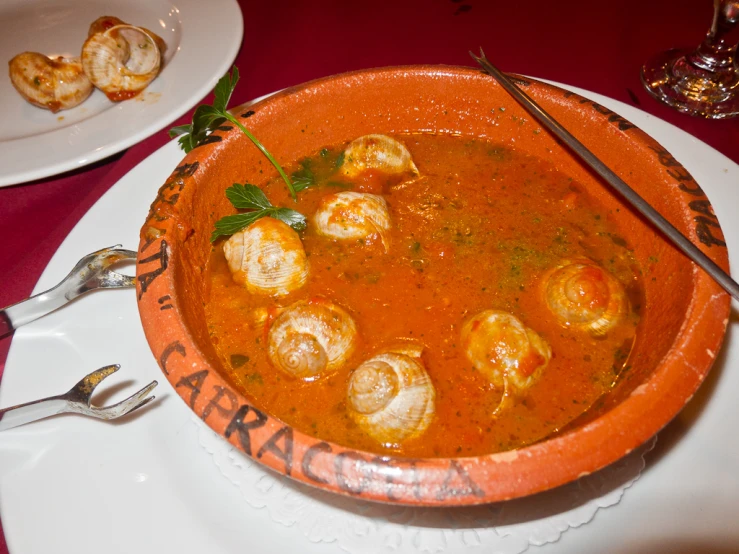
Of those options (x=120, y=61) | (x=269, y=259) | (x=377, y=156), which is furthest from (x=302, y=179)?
(x=120, y=61)

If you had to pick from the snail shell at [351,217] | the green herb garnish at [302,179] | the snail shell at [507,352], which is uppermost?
the green herb garnish at [302,179]

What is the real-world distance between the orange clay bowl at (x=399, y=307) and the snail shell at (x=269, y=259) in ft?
0.38

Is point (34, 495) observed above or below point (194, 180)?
below

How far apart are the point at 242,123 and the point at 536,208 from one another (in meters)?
0.73

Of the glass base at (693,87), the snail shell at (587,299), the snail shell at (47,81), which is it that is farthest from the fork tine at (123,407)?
the glass base at (693,87)

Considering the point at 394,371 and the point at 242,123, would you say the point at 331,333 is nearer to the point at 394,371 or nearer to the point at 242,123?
the point at 394,371

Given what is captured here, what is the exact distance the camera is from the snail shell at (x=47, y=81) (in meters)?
2.03

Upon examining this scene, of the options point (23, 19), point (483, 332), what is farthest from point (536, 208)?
point (23, 19)

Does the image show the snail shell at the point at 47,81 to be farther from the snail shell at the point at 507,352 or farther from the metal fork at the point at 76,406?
the snail shell at the point at 507,352

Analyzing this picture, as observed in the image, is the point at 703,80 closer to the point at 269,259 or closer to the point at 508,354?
the point at 508,354

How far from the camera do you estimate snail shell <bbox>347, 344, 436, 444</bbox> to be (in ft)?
3.22

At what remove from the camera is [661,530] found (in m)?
0.97

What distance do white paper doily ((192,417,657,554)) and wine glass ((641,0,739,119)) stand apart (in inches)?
52.8

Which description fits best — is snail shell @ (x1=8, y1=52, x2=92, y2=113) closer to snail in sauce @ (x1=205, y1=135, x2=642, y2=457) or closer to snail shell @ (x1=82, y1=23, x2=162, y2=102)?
snail shell @ (x1=82, y1=23, x2=162, y2=102)
